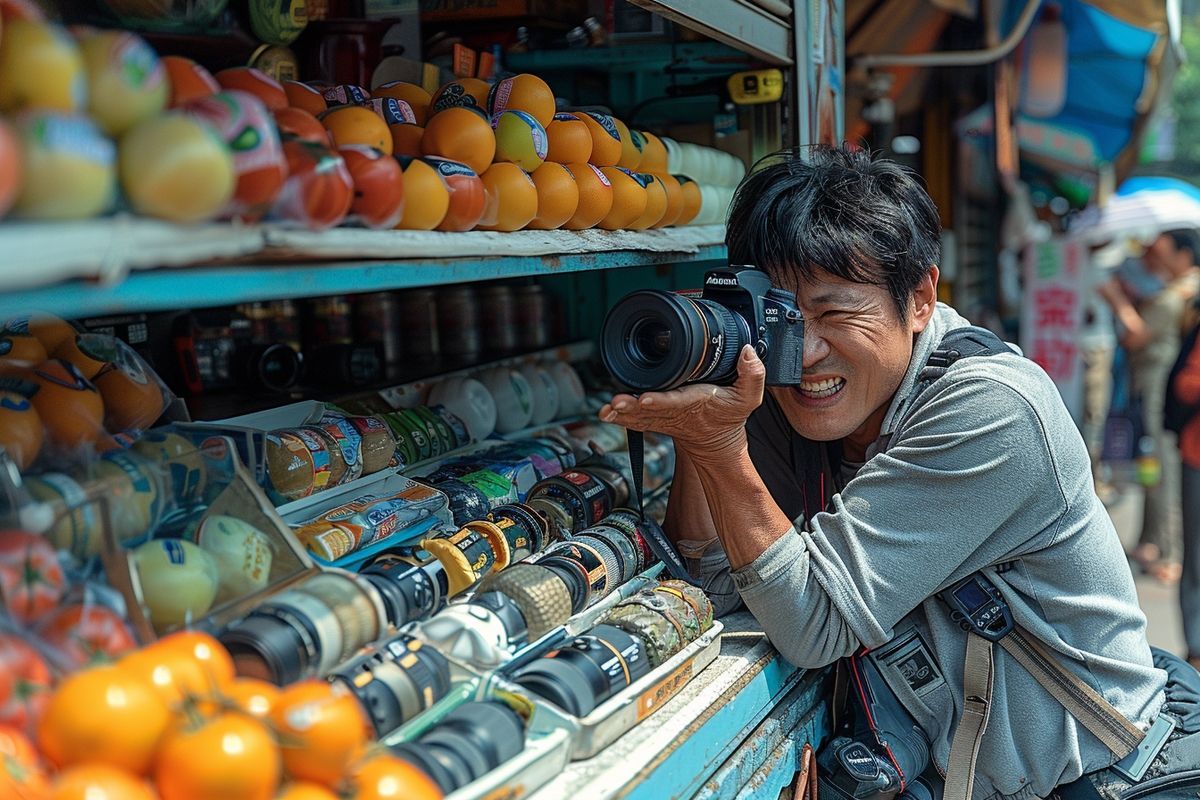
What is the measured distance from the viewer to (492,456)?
78.8 inches

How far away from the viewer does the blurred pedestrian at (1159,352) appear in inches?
216

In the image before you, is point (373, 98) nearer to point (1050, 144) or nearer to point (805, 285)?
point (805, 285)

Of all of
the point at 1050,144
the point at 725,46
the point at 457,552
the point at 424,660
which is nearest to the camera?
the point at 424,660

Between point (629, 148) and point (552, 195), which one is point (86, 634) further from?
point (629, 148)

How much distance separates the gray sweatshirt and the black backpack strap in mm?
34

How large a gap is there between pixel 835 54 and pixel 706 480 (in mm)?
1464

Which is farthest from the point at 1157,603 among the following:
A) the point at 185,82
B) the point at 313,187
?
the point at 185,82

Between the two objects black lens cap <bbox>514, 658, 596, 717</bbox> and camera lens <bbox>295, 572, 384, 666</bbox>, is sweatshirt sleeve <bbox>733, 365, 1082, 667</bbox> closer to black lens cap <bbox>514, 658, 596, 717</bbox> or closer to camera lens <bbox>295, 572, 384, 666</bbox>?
black lens cap <bbox>514, 658, 596, 717</bbox>

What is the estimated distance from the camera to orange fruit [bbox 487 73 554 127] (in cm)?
167

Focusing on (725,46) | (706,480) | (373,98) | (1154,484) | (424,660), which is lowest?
(1154,484)

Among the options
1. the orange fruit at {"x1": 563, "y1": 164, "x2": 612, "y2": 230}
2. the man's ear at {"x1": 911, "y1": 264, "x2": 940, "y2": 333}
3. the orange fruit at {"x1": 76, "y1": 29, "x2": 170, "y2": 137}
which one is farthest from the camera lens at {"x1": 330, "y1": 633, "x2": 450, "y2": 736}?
the man's ear at {"x1": 911, "y1": 264, "x2": 940, "y2": 333}

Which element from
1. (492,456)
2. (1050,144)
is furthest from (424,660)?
(1050,144)

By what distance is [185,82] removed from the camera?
3.54 feet

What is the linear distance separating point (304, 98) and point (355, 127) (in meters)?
0.12
